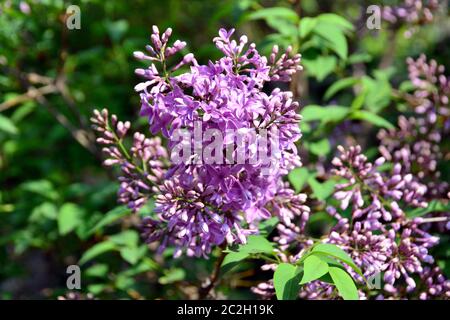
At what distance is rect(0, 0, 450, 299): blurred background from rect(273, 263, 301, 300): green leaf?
2.40ft

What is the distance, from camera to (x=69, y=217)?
356 cm

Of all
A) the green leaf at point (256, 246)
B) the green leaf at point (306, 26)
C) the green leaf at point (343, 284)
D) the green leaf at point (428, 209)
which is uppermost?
the green leaf at point (306, 26)

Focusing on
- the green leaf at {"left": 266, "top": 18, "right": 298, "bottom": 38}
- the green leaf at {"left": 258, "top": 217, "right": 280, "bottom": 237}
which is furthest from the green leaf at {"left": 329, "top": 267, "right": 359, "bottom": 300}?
the green leaf at {"left": 266, "top": 18, "right": 298, "bottom": 38}

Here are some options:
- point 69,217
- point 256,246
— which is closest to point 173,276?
point 69,217

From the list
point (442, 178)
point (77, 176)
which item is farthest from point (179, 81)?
point (77, 176)

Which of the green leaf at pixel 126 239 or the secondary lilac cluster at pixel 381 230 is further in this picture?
the green leaf at pixel 126 239

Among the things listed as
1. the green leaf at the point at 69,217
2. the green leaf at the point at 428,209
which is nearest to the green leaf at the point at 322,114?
the green leaf at the point at 428,209

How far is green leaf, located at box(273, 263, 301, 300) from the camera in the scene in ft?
6.83

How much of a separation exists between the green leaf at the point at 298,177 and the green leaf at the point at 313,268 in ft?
2.20

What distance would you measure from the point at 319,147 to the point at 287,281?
4.29ft

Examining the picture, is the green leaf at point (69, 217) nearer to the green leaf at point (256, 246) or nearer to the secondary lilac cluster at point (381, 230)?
the green leaf at point (256, 246)

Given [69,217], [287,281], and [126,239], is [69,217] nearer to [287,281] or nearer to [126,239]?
[126,239]

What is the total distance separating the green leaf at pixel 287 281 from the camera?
2.08 metres

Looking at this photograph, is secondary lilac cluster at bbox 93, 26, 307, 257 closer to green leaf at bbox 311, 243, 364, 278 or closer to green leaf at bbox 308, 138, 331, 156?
green leaf at bbox 311, 243, 364, 278
